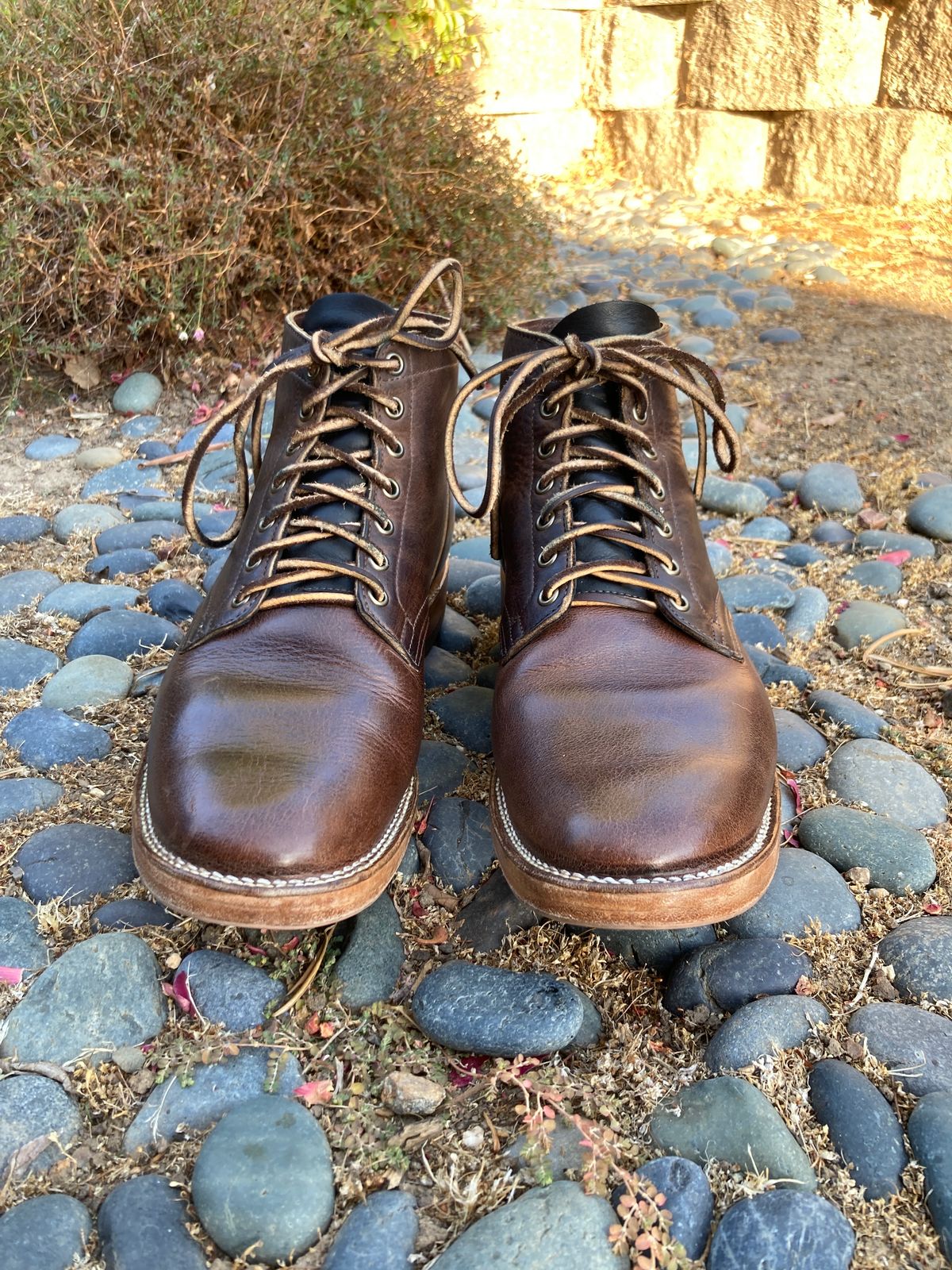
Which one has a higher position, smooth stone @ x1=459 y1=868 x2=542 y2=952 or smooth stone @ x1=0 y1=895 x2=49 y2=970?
smooth stone @ x1=0 y1=895 x2=49 y2=970

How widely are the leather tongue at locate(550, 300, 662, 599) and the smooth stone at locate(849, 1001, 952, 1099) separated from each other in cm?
73

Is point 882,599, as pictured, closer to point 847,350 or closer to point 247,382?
point 847,350

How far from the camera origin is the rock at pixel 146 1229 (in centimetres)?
118

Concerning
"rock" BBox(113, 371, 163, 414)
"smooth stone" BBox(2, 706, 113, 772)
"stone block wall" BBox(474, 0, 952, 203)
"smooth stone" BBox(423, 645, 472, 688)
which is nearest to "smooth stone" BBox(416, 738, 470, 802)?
"smooth stone" BBox(2, 706, 113, 772)

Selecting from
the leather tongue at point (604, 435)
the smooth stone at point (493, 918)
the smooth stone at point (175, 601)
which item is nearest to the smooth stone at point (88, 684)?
the smooth stone at point (175, 601)

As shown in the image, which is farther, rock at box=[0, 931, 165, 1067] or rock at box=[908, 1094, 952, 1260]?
rock at box=[0, 931, 165, 1067]

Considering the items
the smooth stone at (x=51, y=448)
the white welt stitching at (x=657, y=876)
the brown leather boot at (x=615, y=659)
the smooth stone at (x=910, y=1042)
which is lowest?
the smooth stone at (x=51, y=448)

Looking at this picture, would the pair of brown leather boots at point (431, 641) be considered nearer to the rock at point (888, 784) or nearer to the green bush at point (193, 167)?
the rock at point (888, 784)

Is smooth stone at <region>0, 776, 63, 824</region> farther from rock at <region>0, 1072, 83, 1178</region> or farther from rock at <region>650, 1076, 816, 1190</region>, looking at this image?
rock at <region>650, 1076, 816, 1190</region>

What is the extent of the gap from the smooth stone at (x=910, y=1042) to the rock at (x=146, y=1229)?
3.05ft

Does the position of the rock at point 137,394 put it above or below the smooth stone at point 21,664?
above

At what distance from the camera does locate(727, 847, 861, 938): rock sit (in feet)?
5.40

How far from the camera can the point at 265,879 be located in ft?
4.58

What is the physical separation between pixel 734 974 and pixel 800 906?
198 mm
